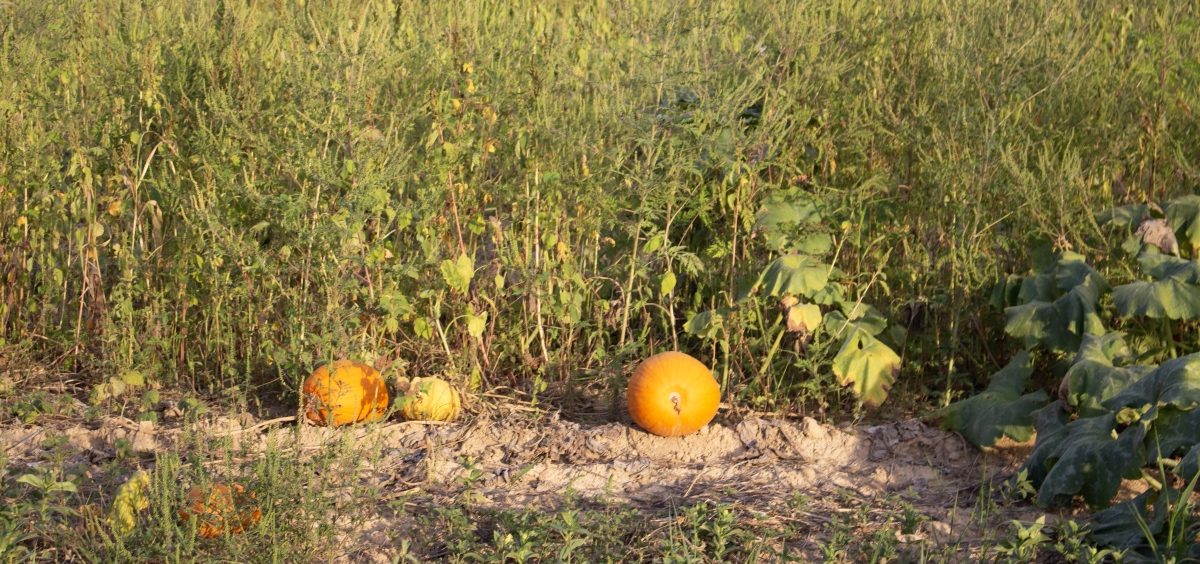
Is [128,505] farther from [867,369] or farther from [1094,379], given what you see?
[1094,379]

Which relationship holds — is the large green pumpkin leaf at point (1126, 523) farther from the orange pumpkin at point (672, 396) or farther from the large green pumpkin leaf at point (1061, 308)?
the orange pumpkin at point (672, 396)

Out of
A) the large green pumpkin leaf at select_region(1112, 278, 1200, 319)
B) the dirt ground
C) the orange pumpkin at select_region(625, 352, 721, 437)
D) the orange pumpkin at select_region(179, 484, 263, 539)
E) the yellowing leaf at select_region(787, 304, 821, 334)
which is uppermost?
the large green pumpkin leaf at select_region(1112, 278, 1200, 319)

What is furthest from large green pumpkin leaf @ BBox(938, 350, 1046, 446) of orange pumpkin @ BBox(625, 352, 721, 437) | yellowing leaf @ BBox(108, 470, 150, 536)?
yellowing leaf @ BBox(108, 470, 150, 536)

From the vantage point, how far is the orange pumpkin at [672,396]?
433 cm

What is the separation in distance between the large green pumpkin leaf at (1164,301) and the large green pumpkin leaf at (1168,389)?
60 cm

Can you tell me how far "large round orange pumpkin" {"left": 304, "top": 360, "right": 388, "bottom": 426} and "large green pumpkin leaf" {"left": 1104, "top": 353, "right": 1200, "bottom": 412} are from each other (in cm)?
234

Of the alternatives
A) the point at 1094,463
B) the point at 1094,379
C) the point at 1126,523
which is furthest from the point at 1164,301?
the point at 1126,523

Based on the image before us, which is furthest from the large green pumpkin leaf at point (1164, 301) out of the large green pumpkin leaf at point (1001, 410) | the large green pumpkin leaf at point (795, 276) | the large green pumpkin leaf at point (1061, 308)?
the large green pumpkin leaf at point (795, 276)

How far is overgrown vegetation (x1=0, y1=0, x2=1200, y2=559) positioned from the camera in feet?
14.7

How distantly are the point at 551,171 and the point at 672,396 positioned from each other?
38.4 inches

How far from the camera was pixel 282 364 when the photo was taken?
4781 millimetres

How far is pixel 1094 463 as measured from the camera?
355cm

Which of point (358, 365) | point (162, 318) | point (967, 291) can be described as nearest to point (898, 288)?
point (967, 291)

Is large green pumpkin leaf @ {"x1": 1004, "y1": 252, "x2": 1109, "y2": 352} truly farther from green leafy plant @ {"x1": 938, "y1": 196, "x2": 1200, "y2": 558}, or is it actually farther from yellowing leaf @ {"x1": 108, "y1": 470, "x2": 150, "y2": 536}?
A: yellowing leaf @ {"x1": 108, "y1": 470, "x2": 150, "y2": 536}
